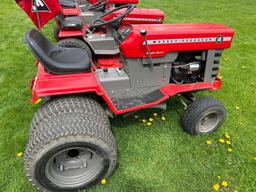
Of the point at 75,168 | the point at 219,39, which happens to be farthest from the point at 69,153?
the point at 219,39

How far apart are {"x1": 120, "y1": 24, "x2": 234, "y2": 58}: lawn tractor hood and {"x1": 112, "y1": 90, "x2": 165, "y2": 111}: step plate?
43 cm

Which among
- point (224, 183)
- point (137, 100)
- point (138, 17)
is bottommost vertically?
point (224, 183)

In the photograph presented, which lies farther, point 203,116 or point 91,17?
point 91,17

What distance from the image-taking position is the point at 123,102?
8.45 ft

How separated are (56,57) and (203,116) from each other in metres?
1.66

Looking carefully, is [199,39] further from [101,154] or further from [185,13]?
[185,13]

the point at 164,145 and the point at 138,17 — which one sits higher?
the point at 138,17

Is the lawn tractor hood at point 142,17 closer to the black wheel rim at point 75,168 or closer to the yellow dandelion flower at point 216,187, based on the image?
the black wheel rim at point 75,168

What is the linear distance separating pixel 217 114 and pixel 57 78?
1.79 meters

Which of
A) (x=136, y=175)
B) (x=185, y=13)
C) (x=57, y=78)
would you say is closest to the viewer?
(x=57, y=78)

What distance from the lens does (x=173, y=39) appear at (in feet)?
8.08

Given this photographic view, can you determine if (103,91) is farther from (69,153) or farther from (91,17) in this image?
(91,17)

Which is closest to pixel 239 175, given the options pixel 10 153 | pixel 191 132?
pixel 191 132

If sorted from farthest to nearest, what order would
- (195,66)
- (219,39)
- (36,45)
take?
(195,66) < (219,39) < (36,45)
